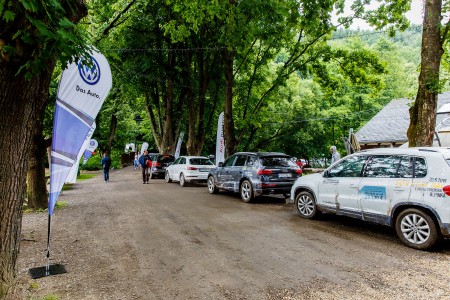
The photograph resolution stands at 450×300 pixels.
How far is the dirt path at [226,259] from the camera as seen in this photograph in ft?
13.4

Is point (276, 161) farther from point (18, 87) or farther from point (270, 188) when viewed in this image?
point (18, 87)

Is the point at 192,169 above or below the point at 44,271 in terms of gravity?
above

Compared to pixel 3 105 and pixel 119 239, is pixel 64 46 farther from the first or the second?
pixel 119 239

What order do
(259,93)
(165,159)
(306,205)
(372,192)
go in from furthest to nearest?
(259,93), (165,159), (306,205), (372,192)

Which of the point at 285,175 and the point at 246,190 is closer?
the point at 285,175

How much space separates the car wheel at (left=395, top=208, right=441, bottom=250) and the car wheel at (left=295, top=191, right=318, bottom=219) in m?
2.40

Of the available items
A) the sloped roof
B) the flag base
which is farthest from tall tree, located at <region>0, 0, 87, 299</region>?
the sloped roof

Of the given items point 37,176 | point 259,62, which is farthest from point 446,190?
point 259,62

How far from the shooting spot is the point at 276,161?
1106cm

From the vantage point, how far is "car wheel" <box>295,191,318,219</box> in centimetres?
828

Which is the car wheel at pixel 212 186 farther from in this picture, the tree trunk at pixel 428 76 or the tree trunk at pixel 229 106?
the tree trunk at pixel 428 76

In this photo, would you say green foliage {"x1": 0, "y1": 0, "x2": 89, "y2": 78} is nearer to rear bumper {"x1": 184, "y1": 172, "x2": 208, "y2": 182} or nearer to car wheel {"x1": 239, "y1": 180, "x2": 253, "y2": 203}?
car wheel {"x1": 239, "y1": 180, "x2": 253, "y2": 203}

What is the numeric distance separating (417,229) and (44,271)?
638 cm

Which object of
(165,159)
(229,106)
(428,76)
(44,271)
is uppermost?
(229,106)
